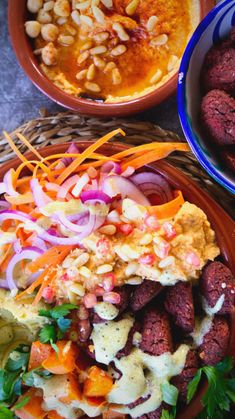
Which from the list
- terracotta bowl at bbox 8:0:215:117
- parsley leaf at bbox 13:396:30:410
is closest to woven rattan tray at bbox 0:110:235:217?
terracotta bowl at bbox 8:0:215:117

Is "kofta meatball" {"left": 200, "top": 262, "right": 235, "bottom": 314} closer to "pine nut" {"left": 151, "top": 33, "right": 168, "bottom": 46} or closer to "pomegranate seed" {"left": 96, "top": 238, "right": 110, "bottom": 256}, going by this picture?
"pomegranate seed" {"left": 96, "top": 238, "right": 110, "bottom": 256}

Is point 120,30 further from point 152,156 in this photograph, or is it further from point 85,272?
point 85,272

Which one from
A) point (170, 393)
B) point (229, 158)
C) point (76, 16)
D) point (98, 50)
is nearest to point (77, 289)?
point (170, 393)

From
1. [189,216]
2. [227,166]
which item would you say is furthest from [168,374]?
[227,166]

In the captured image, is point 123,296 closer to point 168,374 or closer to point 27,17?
point 168,374

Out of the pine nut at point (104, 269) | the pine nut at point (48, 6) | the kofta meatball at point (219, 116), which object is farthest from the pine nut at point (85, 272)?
the pine nut at point (48, 6)

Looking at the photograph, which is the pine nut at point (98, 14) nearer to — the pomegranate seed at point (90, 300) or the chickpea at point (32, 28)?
the chickpea at point (32, 28)

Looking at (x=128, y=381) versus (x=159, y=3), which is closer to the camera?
(x=128, y=381)
